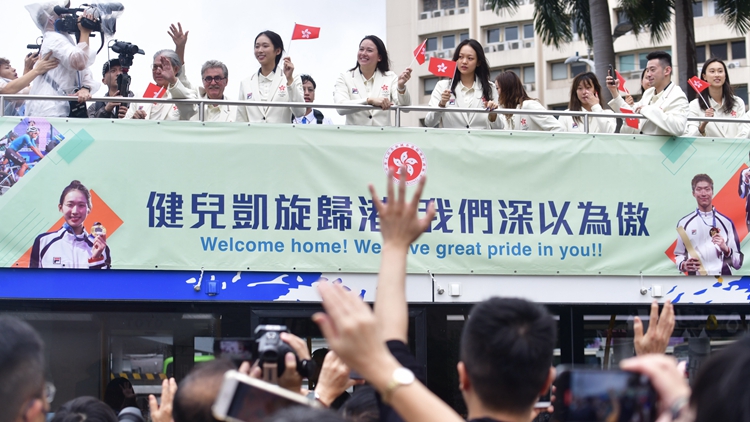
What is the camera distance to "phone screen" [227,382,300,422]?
5.28 feet

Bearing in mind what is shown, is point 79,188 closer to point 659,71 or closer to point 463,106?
point 463,106

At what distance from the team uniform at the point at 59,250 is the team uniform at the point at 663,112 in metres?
4.57

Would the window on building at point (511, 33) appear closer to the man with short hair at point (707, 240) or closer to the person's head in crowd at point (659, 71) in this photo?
the person's head in crowd at point (659, 71)

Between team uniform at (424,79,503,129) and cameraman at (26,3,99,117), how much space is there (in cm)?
280

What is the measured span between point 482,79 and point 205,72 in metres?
2.37

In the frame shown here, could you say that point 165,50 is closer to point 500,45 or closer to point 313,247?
point 313,247

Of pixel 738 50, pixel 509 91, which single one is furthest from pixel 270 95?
pixel 738 50

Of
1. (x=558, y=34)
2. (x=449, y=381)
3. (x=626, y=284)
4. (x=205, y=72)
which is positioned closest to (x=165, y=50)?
(x=205, y=72)

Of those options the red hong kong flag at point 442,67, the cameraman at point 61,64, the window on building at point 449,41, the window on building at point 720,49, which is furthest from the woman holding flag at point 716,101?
the window on building at point 449,41

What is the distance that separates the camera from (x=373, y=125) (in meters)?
6.46

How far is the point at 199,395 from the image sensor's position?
215 centimetres

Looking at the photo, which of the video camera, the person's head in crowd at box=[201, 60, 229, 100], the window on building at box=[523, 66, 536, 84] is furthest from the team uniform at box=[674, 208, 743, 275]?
the window on building at box=[523, 66, 536, 84]

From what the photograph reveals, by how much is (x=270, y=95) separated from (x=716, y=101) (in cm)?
408

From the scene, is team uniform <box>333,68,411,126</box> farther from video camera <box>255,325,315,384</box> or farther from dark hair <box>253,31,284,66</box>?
video camera <box>255,325,315,384</box>
